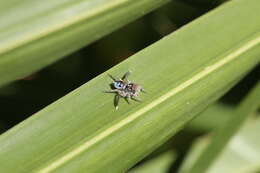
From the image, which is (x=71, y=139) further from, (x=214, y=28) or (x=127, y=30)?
(x=127, y=30)

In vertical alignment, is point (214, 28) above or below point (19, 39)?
below

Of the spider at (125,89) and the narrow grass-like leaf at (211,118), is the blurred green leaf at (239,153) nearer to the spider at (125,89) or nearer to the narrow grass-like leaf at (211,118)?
the narrow grass-like leaf at (211,118)

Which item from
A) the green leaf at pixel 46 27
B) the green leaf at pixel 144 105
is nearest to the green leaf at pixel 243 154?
the green leaf at pixel 144 105

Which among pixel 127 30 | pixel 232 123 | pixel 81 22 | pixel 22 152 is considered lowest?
pixel 232 123

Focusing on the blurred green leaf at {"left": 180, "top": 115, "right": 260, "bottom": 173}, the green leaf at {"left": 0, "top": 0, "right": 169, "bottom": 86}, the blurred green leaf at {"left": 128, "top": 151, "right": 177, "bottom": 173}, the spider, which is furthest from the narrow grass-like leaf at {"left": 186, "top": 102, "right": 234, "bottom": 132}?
the green leaf at {"left": 0, "top": 0, "right": 169, "bottom": 86}

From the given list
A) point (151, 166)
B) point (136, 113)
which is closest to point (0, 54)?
point (136, 113)

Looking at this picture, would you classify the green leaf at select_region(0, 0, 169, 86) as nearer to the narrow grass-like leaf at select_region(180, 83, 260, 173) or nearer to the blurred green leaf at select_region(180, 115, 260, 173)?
the narrow grass-like leaf at select_region(180, 83, 260, 173)
